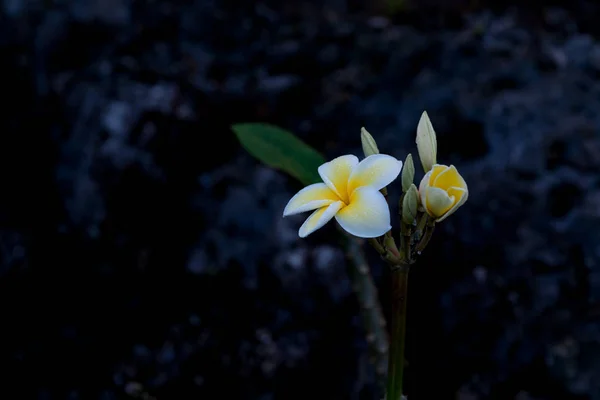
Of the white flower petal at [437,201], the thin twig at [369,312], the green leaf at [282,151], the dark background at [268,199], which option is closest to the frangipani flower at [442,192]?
the white flower petal at [437,201]

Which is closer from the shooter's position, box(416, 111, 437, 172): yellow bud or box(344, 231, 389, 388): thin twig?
box(416, 111, 437, 172): yellow bud

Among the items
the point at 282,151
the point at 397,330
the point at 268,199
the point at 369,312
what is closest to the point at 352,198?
the point at 397,330

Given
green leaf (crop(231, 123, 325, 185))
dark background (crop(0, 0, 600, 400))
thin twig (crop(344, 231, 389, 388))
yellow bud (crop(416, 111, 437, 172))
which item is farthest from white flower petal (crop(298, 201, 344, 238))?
dark background (crop(0, 0, 600, 400))

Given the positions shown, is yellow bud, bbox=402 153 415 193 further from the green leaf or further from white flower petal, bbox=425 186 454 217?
the green leaf

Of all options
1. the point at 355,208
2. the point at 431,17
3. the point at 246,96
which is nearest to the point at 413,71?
the point at 431,17

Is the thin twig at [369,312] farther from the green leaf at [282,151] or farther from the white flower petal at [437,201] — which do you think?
the white flower petal at [437,201]

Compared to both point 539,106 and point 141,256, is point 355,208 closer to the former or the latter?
point 141,256
